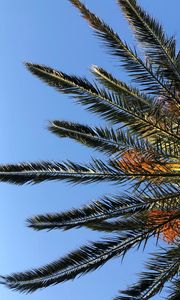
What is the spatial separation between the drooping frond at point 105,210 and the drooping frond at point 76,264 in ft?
1.53

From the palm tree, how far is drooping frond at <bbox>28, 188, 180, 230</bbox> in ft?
0.05

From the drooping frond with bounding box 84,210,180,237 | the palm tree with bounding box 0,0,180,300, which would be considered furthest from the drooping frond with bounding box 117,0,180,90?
the drooping frond with bounding box 84,210,180,237

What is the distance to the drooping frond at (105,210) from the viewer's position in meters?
8.94

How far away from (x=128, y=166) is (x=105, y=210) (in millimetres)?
984

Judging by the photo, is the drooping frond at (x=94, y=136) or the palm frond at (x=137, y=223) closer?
the palm frond at (x=137, y=223)

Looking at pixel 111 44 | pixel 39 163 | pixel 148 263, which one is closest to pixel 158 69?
pixel 111 44

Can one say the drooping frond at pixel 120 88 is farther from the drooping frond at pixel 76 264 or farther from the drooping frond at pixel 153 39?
the drooping frond at pixel 76 264

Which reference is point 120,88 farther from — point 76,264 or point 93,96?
point 76,264

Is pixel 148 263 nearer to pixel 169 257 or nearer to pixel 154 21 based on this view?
pixel 169 257

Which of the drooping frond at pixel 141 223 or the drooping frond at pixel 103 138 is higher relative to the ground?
the drooping frond at pixel 103 138

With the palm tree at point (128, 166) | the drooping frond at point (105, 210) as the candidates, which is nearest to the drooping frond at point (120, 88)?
the palm tree at point (128, 166)

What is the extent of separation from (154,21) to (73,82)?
1.78 metres

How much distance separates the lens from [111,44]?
1036 centimetres

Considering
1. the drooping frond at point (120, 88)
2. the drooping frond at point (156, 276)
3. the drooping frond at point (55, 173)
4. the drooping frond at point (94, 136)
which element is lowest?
the drooping frond at point (156, 276)
